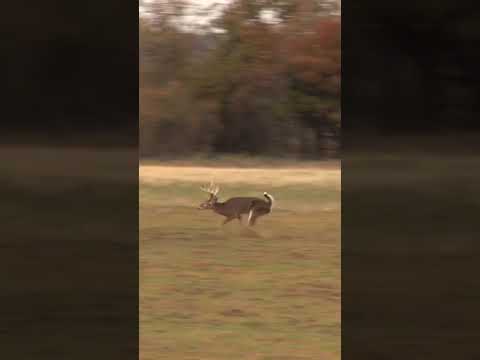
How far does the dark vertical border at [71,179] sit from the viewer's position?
1562mm

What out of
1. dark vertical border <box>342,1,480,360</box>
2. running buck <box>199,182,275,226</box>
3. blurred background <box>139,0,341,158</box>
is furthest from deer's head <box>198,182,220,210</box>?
blurred background <box>139,0,341,158</box>

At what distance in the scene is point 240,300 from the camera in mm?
2695

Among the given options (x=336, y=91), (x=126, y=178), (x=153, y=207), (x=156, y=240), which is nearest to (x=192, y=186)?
(x=153, y=207)

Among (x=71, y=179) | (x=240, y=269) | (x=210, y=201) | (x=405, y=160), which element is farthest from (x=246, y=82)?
(x=71, y=179)

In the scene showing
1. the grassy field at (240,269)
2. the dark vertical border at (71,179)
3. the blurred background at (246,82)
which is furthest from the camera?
the blurred background at (246,82)

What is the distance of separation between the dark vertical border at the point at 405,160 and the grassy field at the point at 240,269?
18 centimetres

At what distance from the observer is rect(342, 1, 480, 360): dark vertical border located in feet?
6.03

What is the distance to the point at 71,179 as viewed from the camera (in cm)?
189

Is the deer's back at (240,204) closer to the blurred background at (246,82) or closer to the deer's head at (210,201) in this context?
the deer's head at (210,201)

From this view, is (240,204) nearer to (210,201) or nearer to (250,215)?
(250,215)

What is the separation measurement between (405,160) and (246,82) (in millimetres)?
4105

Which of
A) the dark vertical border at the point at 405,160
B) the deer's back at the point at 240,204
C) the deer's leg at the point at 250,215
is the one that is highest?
the dark vertical border at the point at 405,160

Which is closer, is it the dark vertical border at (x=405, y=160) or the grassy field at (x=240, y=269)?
the dark vertical border at (x=405, y=160)

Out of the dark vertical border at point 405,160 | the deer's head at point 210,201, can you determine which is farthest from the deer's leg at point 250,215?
the dark vertical border at point 405,160
